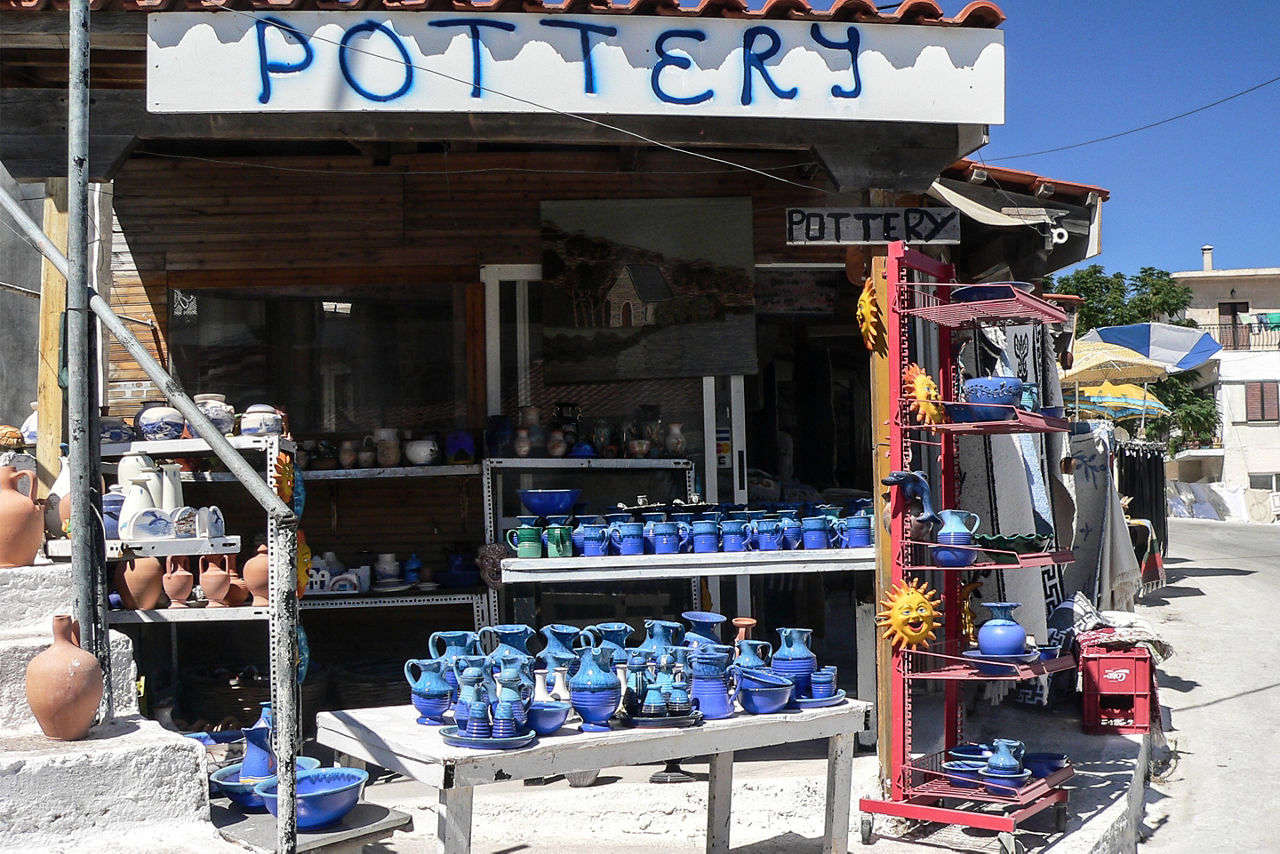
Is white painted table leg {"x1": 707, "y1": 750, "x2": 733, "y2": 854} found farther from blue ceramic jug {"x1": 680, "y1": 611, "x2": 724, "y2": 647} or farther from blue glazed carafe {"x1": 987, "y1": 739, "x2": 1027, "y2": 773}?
blue glazed carafe {"x1": 987, "y1": 739, "x2": 1027, "y2": 773}

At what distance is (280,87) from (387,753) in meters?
2.75

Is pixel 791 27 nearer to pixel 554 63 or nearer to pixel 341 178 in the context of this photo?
pixel 554 63

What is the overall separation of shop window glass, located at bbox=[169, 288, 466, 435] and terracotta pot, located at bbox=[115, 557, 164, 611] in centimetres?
221

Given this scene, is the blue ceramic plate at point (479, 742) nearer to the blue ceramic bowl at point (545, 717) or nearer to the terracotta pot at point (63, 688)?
the blue ceramic bowl at point (545, 717)

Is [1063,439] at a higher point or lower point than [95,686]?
higher

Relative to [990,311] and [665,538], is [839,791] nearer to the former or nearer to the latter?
[665,538]

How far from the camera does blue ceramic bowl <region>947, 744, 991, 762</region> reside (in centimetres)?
500

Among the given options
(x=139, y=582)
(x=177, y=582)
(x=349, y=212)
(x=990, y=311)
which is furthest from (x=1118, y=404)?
(x=139, y=582)

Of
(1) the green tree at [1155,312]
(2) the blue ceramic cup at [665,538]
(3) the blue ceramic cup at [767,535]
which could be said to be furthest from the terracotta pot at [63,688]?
(1) the green tree at [1155,312]

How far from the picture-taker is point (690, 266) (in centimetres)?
731

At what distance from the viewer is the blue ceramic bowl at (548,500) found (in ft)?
20.7

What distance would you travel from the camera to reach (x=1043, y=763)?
202 inches

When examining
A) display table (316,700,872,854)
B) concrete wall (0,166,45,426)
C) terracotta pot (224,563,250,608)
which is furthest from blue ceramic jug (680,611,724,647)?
concrete wall (0,166,45,426)

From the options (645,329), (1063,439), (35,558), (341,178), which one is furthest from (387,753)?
(1063,439)
